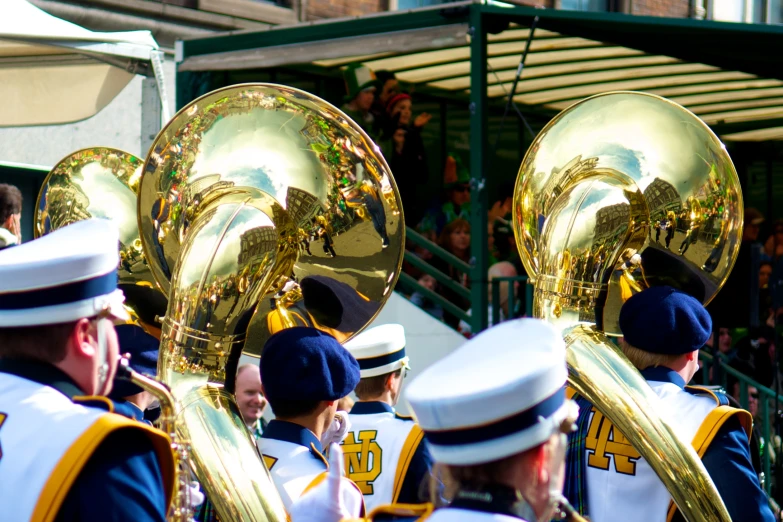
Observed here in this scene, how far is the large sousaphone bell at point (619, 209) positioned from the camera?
3.27m

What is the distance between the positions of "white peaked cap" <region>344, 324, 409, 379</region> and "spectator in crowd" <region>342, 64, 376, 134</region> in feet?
15.0

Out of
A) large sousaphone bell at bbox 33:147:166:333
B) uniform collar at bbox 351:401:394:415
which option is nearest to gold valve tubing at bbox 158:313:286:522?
uniform collar at bbox 351:401:394:415

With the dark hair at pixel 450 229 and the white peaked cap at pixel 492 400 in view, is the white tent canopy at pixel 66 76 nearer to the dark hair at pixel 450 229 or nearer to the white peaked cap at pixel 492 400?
the dark hair at pixel 450 229

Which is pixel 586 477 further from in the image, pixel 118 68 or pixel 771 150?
pixel 771 150

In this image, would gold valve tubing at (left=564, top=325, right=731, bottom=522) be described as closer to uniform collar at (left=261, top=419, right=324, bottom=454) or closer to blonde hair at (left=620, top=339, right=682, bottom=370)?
blonde hair at (left=620, top=339, right=682, bottom=370)

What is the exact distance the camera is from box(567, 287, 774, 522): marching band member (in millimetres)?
2951

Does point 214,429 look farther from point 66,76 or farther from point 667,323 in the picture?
point 66,76

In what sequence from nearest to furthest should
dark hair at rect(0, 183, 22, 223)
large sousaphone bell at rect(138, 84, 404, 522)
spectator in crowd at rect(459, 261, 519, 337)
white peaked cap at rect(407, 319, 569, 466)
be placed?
white peaked cap at rect(407, 319, 569, 466)
large sousaphone bell at rect(138, 84, 404, 522)
dark hair at rect(0, 183, 22, 223)
spectator in crowd at rect(459, 261, 519, 337)

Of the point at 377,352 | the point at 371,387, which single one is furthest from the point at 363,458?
the point at 377,352

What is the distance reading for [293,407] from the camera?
113 inches

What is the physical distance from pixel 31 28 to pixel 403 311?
113 inches

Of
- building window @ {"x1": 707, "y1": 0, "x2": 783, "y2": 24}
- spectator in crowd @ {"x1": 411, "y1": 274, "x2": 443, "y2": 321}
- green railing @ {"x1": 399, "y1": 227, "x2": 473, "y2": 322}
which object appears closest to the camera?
green railing @ {"x1": 399, "y1": 227, "x2": 473, "y2": 322}

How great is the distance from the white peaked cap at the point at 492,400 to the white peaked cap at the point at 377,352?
2.00m

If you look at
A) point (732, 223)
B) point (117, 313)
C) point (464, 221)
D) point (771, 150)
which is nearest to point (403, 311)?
point (464, 221)
